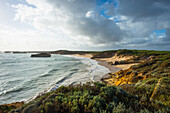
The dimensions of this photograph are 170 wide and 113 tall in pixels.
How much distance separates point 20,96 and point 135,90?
11442 mm

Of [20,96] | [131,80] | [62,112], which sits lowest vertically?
[20,96]

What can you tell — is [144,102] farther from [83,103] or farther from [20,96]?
[20,96]

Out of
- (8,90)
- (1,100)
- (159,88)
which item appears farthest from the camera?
(8,90)

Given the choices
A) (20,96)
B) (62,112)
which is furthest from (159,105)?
(20,96)

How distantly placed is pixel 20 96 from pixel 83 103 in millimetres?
9746

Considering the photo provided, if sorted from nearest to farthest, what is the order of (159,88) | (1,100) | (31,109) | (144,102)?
(31,109) → (144,102) → (159,88) → (1,100)

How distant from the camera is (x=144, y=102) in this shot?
3.56m

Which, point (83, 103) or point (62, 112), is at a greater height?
point (83, 103)

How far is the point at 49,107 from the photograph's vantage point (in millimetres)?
3164

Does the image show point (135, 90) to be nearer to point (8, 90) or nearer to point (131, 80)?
point (131, 80)

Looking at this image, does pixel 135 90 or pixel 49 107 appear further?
pixel 135 90

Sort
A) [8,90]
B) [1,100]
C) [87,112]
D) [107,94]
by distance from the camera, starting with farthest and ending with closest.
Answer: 1. [8,90]
2. [1,100]
3. [107,94]
4. [87,112]

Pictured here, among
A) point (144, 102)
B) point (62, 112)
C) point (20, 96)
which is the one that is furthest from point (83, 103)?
point (20, 96)

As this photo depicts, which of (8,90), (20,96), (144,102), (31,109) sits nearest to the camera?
(31,109)
